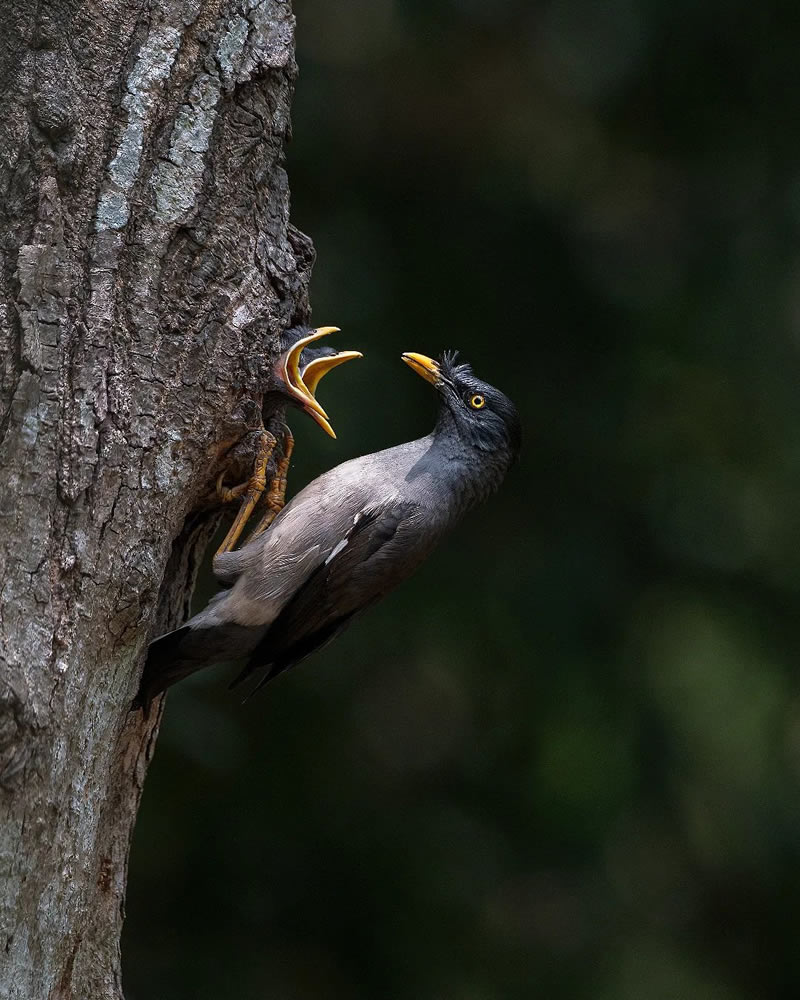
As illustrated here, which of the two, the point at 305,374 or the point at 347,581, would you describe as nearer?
the point at 305,374

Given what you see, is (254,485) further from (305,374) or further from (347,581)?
(347,581)

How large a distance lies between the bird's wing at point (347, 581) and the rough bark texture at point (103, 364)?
59cm

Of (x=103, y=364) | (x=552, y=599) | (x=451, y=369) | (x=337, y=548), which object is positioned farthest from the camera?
(x=552, y=599)

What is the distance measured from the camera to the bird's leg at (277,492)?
13.2 feet

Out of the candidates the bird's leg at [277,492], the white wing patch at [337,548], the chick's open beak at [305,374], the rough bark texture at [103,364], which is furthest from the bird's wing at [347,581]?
the rough bark texture at [103,364]

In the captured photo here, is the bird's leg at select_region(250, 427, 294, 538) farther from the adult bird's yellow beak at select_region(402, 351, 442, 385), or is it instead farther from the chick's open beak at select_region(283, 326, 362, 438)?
the adult bird's yellow beak at select_region(402, 351, 442, 385)

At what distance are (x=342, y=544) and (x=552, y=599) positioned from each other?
267 centimetres

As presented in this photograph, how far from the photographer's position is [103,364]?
302 cm

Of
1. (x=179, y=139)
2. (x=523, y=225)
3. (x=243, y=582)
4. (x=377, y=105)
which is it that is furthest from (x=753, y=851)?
(x=179, y=139)

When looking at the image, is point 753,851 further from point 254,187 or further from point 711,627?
point 254,187

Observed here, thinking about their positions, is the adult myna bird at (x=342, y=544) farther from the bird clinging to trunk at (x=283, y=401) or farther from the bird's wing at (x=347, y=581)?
the bird clinging to trunk at (x=283, y=401)

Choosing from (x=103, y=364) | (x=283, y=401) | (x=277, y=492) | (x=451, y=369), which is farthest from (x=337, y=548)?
(x=103, y=364)

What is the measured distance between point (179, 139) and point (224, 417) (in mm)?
681

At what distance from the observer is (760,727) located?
644cm
